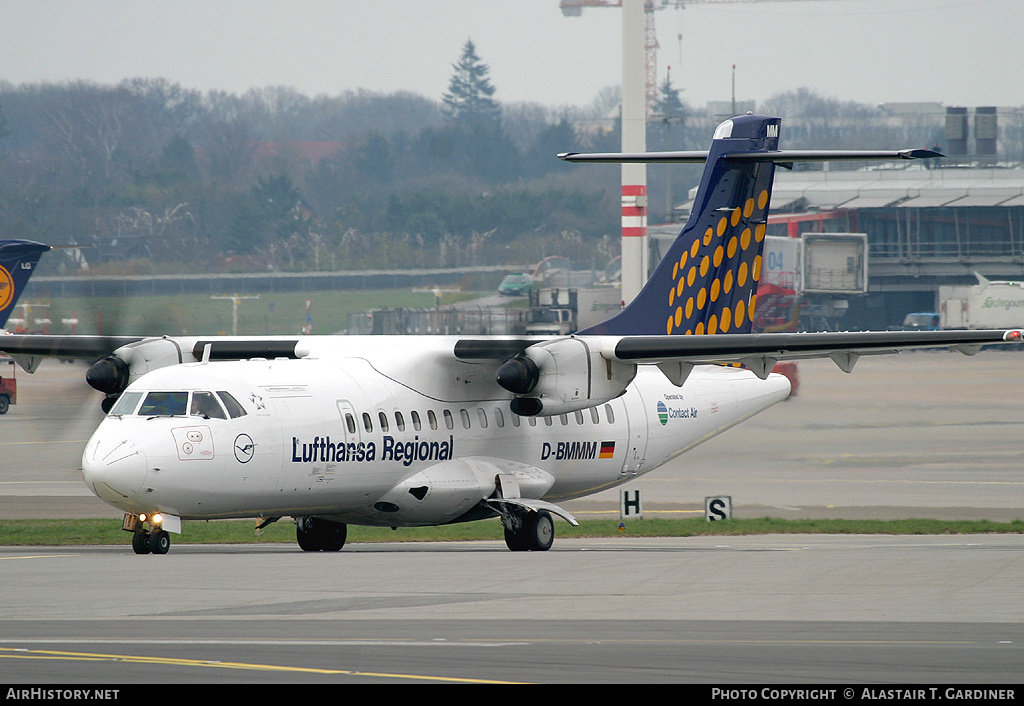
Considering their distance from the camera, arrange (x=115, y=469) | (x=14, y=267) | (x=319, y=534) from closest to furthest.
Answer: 1. (x=115, y=469)
2. (x=319, y=534)
3. (x=14, y=267)

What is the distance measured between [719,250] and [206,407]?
9.65 metres

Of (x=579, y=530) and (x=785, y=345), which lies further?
(x=579, y=530)

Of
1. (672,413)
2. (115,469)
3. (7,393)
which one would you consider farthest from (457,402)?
(7,393)

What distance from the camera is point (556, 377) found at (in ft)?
59.1

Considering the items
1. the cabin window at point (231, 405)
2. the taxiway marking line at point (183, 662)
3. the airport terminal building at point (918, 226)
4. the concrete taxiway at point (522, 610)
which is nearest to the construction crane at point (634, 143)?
the airport terminal building at point (918, 226)

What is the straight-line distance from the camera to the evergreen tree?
63.3m

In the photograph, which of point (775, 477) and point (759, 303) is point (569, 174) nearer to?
point (759, 303)

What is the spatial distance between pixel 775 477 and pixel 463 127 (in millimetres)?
31274

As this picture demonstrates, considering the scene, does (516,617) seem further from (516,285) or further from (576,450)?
(516,285)

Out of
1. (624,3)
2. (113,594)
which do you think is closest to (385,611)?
(113,594)

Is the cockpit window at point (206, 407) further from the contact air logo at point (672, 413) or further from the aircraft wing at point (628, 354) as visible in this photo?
the contact air logo at point (672, 413)

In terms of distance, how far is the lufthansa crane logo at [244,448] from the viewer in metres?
16.0

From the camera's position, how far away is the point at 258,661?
8281 mm

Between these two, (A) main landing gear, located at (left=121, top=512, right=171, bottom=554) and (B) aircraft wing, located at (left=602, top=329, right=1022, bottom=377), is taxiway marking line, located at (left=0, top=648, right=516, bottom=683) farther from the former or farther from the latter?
(B) aircraft wing, located at (left=602, top=329, right=1022, bottom=377)
